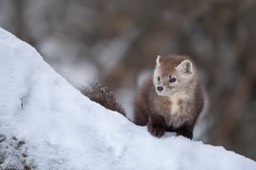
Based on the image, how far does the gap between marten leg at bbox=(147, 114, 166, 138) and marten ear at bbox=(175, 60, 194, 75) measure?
0.32 metres

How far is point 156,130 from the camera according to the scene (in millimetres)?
4555

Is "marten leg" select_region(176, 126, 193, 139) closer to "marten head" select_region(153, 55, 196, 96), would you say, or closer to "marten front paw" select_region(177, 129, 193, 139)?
"marten front paw" select_region(177, 129, 193, 139)

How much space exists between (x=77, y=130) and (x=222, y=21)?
8872mm

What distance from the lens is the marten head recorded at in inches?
191

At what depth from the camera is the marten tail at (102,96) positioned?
5.13 meters

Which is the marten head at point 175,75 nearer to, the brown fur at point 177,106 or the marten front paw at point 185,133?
the brown fur at point 177,106

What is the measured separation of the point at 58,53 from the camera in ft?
41.6

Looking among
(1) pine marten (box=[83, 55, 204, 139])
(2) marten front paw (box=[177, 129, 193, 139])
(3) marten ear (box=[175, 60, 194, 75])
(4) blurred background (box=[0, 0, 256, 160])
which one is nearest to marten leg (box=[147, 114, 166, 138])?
(1) pine marten (box=[83, 55, 204, 139])

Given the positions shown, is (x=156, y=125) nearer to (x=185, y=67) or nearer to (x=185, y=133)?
(x=185, y=133)

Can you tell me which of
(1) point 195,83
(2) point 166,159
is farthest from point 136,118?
(2) point 166,159

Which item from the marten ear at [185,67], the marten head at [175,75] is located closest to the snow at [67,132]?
the marten head at [175,75]

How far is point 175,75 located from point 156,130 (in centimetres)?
49

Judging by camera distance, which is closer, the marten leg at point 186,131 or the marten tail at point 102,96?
the marten leg at point 186,131

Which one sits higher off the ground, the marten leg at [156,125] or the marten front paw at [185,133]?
the marten leg at [156,125]
